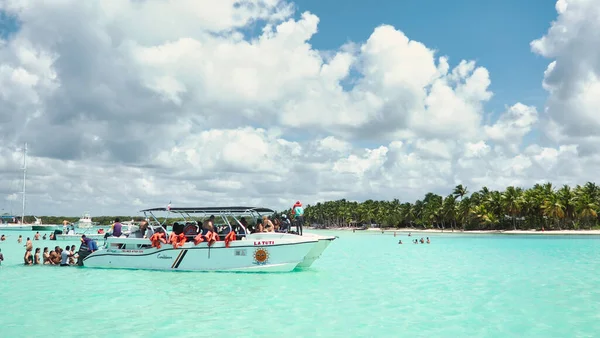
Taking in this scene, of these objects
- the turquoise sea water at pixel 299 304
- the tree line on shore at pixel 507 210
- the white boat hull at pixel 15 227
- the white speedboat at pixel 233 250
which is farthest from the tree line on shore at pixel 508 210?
the white boat hull at pixel 15 227

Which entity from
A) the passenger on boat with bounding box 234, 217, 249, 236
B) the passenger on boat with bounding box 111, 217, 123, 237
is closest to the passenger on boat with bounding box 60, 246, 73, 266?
the passenger on boat with bounding box 111, 217, 123, 237

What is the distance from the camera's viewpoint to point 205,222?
20531mm

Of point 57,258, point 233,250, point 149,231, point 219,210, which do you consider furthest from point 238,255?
point 57,258

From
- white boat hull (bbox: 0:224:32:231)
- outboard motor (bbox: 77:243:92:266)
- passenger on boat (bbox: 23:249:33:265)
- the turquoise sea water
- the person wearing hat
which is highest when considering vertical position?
the person wearing hat

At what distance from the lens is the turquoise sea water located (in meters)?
11.5

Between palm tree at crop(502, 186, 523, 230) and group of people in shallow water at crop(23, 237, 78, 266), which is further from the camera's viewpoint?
palm tree at crop(502, 186, 523, 230)

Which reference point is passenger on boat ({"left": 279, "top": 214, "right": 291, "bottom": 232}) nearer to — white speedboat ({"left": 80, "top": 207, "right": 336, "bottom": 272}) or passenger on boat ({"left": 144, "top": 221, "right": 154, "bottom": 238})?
white speedboat ({"left": 80, "top": 207, "right": 336, "bottom": 272})

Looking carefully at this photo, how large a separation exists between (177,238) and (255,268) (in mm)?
3600

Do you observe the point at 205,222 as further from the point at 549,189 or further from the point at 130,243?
the point at 549,189

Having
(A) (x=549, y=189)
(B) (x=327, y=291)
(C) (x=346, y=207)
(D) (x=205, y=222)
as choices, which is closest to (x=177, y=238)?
(D) (x=205, y=222)

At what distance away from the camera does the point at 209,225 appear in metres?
20.2

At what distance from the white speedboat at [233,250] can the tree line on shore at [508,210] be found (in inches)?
2826

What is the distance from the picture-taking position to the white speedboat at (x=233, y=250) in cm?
2005

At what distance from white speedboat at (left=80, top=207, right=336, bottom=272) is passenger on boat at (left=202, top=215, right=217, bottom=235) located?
26cm
